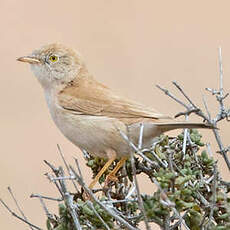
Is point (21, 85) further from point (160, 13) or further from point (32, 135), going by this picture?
point (160, 13)

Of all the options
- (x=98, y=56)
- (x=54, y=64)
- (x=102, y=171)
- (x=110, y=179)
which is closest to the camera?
(x=110, y=179)

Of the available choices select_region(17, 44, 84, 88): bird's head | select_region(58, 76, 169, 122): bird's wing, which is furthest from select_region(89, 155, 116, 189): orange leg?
select_region(17, 44, 84, 88): bird's head

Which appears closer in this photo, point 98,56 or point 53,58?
point 53,58

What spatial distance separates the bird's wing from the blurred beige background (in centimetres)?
201

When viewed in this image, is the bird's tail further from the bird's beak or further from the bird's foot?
the bird's beak

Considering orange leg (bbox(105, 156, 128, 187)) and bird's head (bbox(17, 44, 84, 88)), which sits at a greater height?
bird's head (bbox(17, 44, 84, 88))

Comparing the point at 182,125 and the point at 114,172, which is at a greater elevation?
the point at 182,125

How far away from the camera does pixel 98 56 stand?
8.35m

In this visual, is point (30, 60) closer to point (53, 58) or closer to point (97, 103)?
point (53, 58)

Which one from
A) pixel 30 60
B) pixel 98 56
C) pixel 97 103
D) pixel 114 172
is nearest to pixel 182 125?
pixel 114 172

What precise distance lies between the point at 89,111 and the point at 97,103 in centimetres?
8

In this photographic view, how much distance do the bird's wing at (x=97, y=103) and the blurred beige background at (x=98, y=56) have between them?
2006mm

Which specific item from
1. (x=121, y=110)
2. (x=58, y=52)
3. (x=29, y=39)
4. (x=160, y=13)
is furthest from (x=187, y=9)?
(x=121, y=110)

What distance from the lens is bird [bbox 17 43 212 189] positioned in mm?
3915
